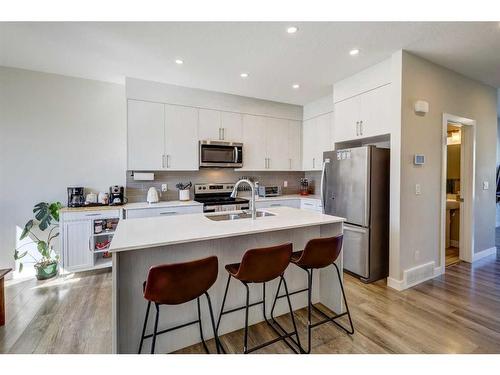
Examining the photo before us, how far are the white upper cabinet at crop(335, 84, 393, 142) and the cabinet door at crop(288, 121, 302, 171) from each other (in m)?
1.28

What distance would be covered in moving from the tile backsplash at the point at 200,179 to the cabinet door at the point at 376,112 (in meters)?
1.94

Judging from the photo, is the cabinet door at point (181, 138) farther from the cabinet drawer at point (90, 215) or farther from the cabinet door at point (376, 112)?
the cabinet door at point (376, 112)

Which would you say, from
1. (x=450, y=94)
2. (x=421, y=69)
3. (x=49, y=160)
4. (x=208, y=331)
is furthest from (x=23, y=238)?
(x=450, y=94)

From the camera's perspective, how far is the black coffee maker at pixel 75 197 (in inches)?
128

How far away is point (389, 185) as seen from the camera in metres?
2.95

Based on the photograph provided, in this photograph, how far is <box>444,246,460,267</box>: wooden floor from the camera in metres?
3.50

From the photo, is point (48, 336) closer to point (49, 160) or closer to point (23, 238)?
point (23, 238)

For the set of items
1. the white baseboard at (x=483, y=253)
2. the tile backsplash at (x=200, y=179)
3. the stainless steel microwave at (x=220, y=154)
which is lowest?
the white baseboard at (x=483, y=253)

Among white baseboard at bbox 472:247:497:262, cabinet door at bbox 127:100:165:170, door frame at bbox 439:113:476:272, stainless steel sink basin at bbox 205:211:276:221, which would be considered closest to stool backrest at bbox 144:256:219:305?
stainless steel sink basin at bbox 205:211:276:221

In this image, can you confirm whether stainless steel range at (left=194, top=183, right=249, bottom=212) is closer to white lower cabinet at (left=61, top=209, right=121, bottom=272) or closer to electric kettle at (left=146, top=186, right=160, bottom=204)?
electric kettle at (left=146, top=186, right=160, bottom=204)

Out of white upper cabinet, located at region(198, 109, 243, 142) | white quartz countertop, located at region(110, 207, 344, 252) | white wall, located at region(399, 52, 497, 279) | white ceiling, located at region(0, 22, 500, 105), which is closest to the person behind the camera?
white quartz countertop, located at region(110, 207, 344, 252)

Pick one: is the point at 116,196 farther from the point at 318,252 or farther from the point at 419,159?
the point at 419,159

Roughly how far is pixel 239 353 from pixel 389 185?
2.53 m

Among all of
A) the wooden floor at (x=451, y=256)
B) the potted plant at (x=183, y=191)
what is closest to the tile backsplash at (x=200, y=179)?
the potted plant at (x=183, y=191)
